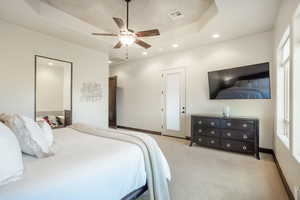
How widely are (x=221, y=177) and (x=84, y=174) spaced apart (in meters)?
2.25

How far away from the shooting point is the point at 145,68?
607cm

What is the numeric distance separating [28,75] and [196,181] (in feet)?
13.1

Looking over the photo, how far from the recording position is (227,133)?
3.77 metres

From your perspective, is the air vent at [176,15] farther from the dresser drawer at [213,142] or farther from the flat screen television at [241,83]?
the dresser drawer at [213,142]

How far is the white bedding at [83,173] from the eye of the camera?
1025 millimetres

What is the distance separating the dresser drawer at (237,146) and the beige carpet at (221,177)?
0.13 m

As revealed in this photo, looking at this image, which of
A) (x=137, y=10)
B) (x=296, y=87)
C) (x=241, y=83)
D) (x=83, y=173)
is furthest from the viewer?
(x=241, y=83)

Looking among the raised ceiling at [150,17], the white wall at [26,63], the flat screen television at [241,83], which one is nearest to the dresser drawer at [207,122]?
the flat screen television at [241,83]

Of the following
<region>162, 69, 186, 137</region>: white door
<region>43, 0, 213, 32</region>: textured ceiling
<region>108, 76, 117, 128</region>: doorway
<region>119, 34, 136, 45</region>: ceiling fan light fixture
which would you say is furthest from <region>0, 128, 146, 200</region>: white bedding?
<region>108, 76, 117, 128</region>: doorway

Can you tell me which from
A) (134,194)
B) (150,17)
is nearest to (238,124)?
(134,194)

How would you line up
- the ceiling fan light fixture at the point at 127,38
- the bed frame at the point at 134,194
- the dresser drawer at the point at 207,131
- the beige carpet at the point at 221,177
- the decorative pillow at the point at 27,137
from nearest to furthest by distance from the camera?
the decorative pillow at the point at 27,137 < the bed frame at the point at 134,194 < the beige carpet at the point at 221,177 < the ceiling fan light fixture at the point at 127,38 < the dresser drawer at the point at 207,131

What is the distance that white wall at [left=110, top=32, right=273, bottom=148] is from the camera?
3.82 m

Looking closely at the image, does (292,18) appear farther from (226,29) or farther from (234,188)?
(234,188)

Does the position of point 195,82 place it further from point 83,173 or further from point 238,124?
point 83,173
